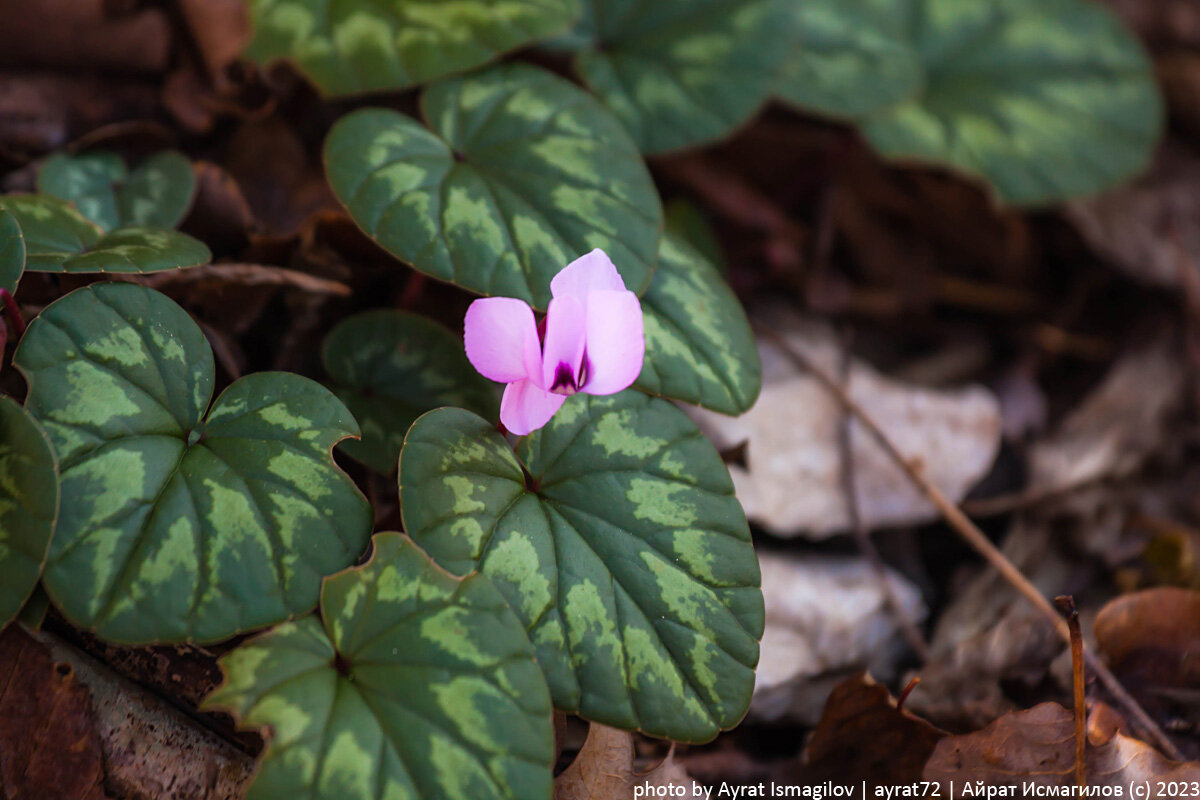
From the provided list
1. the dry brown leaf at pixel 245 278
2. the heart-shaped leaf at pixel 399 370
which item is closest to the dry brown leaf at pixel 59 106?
the dry brown leaf at pixel 245 278

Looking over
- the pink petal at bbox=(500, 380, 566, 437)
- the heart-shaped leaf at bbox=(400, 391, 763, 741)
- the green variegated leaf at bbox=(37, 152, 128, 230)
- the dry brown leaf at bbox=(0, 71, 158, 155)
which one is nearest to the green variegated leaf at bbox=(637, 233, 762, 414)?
the heart-shaped leaf at bbox=(400, 391, 763, 741)

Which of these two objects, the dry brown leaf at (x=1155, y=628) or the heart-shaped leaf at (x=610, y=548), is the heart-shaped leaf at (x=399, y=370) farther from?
the dry brown leaf at (x=1155, y=628)

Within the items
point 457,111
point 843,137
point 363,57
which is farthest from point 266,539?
point 843,137

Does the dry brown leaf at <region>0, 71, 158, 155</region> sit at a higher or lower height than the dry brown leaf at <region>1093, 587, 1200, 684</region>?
higher

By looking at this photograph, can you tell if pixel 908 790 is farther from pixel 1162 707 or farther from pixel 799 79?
pixel 799 79

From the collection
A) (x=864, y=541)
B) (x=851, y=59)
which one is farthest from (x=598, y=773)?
(x=851, y=59)

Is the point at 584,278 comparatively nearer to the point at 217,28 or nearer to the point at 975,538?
the point at 975,538

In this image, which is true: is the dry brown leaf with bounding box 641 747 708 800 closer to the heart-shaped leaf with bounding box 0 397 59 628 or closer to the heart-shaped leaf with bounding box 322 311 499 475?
the heart-shaped leaf with bounding box 322 311 499 475
